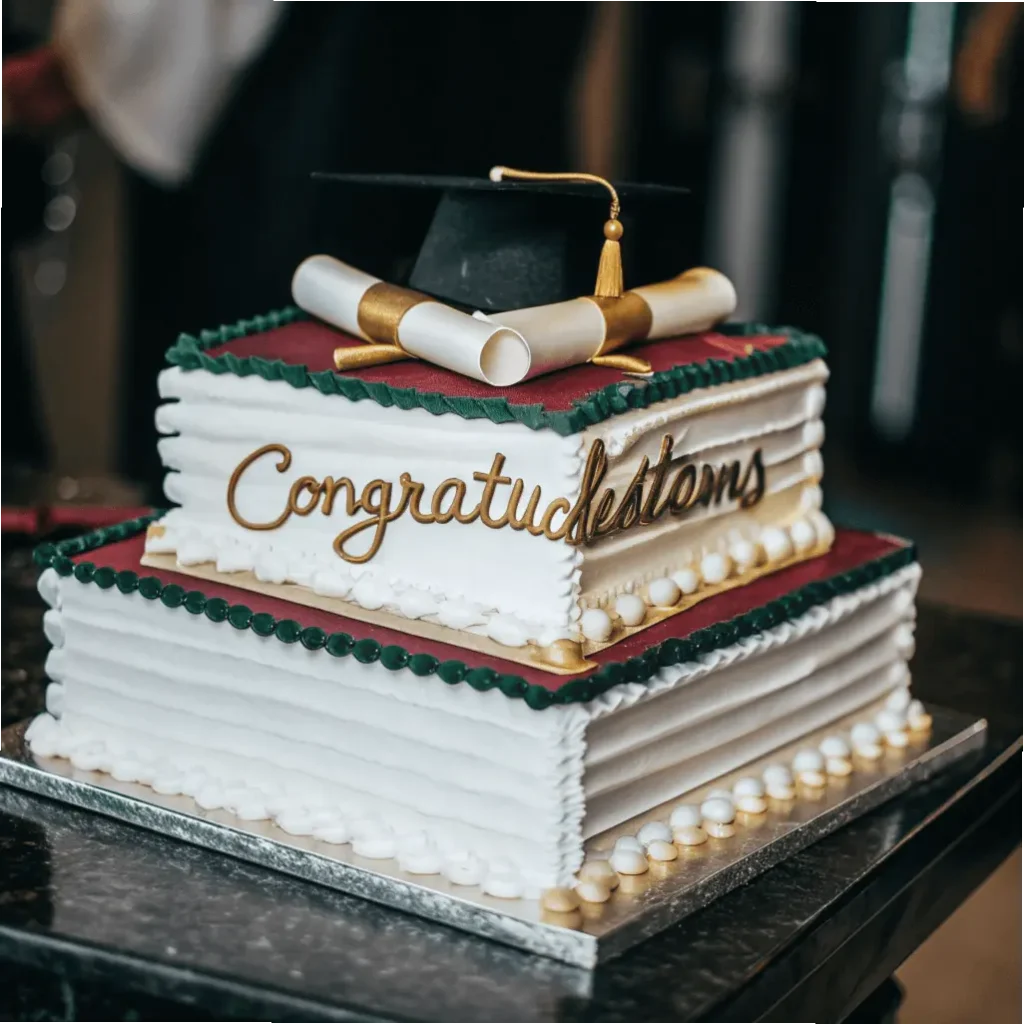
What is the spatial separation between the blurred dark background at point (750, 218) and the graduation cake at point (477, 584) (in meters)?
1.30

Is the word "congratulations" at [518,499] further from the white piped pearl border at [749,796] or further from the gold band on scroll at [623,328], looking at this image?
the white piped pearl border at [749,796]

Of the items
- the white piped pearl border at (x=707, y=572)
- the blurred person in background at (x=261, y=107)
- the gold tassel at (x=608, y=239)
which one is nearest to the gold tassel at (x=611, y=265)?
the gold tassel at (x=608, y=239)

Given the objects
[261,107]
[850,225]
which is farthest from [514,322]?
[850,225]

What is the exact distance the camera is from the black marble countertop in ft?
3.19

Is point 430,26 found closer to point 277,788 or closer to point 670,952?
point 277,788

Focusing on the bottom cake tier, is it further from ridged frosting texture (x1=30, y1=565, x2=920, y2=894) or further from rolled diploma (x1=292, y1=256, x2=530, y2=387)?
rolled diploma (x1=292, y1=256, x2=530, y2=387)

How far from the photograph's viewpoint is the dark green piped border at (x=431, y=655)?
1041 millimetres

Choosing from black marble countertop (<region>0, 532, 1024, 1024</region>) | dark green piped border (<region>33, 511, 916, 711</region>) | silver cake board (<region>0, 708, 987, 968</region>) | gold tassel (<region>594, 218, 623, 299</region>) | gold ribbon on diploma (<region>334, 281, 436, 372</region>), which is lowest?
black marble countertop (<region>0, 532, 1024, 1024</region>)

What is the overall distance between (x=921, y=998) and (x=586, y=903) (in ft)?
5.86

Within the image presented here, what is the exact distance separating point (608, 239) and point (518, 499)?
279 mm

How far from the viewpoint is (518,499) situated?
1104 mm

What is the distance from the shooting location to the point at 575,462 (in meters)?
1.08

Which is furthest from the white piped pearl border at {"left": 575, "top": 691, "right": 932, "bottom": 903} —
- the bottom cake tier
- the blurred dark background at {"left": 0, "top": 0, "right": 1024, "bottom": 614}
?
the blurred dark background at {"left": 0, "top": 0, "right": 1024, "bottom": 614}

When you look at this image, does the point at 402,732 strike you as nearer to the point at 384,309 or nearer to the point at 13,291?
→ the point at 384,309
